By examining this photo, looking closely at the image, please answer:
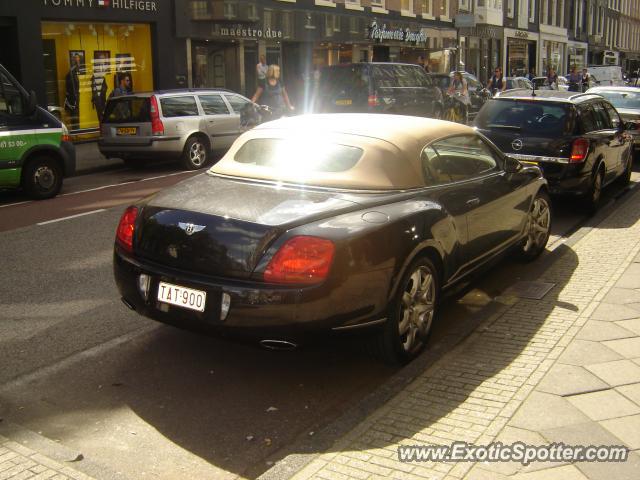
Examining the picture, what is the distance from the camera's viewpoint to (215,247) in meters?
4.41

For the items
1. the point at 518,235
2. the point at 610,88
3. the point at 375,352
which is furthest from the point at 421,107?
the point at 375,352

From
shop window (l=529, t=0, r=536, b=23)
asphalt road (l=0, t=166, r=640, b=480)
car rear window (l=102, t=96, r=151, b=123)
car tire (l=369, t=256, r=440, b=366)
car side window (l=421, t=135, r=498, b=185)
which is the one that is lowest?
asphalt road (l=0, t=166, r=640, b=480)

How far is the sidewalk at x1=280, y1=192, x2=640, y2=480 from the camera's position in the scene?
3.52 m

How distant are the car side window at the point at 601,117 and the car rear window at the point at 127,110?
8301mm

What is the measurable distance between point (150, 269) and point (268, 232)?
2.81 feet

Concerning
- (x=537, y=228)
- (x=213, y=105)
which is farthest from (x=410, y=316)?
(x=213, y=105)

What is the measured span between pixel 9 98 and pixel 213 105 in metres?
5.41

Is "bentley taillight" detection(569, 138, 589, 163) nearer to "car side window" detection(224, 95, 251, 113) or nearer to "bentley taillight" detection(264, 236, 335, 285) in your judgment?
"bentley taillight" detection(264, 236, 335, 285)

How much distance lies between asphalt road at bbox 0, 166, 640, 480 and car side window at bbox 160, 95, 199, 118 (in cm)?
823

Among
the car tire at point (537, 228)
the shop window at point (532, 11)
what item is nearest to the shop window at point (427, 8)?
Answer: the shop window at point (532, 11)

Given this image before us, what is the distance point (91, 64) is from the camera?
20.6m

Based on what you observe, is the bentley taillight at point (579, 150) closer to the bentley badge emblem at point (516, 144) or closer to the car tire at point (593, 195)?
the car tire at point (593, 195)

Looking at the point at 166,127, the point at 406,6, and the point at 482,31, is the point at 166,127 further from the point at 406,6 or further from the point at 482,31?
the point at 482,31

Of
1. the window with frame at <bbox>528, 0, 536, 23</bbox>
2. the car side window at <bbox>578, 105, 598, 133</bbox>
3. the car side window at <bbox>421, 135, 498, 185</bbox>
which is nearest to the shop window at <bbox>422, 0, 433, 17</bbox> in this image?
the window with frame at <bbox>528, 0, 536, 23</bbox>
